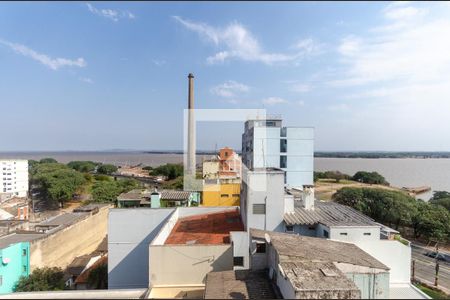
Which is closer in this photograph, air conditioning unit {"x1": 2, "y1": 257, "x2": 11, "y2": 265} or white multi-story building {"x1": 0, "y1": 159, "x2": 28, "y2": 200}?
air conditioning unit {"x1": 2, "y1": 257, "x2": 11, "y2": 265}

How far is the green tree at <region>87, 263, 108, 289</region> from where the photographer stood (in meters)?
12.8

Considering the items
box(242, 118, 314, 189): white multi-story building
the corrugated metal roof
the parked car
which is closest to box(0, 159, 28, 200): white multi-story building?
box(242, 118, 314, 189): white multi-story building

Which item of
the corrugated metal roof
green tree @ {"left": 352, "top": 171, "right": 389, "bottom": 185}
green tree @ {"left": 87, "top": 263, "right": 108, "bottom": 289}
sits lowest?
green tree @ {"left": 87, "top": 263, "right": 108, "bottom": 289}

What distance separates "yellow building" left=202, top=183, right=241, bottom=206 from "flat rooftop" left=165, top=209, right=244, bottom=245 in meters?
5.48

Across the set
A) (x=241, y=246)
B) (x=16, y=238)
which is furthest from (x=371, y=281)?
(x=16, y=238)

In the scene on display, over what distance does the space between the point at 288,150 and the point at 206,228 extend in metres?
19.8

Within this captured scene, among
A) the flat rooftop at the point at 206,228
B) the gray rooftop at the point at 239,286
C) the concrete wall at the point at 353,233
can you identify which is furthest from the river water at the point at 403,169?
the gray rooftop at the point at 239,286

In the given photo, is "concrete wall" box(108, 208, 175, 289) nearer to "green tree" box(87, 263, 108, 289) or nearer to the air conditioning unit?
"green tree" box(87, 263, 108, 289)

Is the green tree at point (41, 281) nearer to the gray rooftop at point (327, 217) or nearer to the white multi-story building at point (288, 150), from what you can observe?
the gray rooftop at point (327, 217)

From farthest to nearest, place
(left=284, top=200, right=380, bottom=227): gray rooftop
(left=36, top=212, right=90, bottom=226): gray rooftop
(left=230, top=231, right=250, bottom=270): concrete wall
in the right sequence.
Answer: (left=36, top=212, right=90, bottom=226): gray rooftop, (left=284, top=200, right=380, bottom=227): gray rooftop, (left=230, top=231, right=250, bottom=270): concrete wall

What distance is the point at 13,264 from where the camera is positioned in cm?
1282

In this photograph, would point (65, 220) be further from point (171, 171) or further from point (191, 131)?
point (171, 171)

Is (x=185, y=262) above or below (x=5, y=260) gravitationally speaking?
above

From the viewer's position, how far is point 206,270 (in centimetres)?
823
